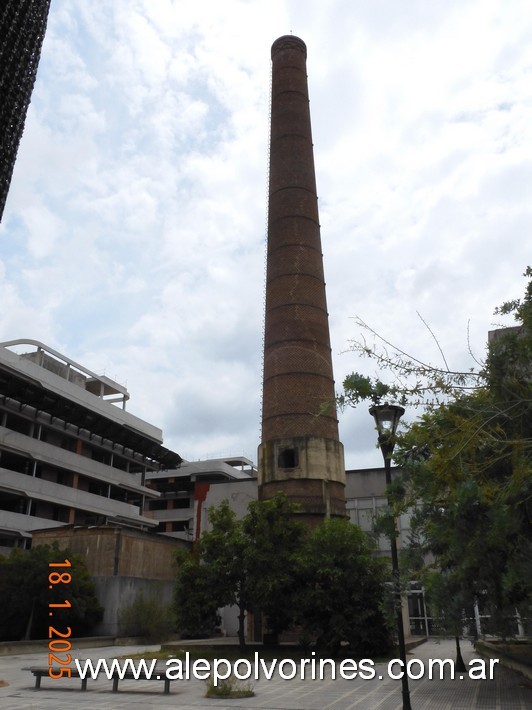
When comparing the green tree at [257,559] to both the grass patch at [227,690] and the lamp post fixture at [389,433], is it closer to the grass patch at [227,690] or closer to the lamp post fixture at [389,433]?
the grass patch at [227,690]

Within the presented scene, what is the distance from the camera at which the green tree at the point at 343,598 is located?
652 inches

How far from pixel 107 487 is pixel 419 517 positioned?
3220 cm

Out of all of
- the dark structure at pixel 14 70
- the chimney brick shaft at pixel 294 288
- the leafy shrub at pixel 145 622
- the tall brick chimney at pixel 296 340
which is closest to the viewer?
the dark structure at pixel 14 70

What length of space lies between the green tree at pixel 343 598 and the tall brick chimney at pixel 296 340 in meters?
4.06

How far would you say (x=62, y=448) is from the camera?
3506cm

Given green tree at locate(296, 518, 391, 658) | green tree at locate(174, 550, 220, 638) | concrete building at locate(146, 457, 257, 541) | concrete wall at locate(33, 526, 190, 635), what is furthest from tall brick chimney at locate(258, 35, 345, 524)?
concrete building at locate(146, 457, 257, 541)

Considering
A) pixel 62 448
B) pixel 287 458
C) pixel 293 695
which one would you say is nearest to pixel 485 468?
pixel 293 695

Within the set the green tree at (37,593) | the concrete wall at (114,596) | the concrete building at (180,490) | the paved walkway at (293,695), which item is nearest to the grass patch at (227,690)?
the paved walkway at (293,695)

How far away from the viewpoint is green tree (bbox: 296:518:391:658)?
54.3 ft

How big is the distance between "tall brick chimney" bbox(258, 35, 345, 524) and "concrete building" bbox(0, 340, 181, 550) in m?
14.3

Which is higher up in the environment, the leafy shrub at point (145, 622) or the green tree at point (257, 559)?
the green tree at point (257, 559)

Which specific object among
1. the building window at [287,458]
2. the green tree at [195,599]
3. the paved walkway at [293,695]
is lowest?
the paved walkway at [293,695]

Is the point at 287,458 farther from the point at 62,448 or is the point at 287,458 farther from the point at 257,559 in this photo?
the point at 62,448

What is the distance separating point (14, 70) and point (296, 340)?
20.0 meters
